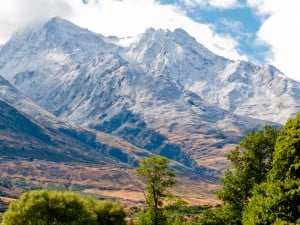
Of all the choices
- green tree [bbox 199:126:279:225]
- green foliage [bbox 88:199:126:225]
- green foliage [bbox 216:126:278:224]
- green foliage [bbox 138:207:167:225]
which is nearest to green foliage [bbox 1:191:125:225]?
green foliage [bbox 88:199:126:225]

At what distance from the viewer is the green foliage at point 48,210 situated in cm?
8175

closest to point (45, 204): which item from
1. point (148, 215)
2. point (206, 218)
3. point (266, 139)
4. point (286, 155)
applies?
point (148, 215)

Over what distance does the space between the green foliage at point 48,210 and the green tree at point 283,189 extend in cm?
3726

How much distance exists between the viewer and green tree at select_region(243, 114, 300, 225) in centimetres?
5219

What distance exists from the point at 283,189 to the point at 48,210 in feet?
145

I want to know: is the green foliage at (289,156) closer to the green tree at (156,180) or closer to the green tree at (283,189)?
the green tree at (283,189)

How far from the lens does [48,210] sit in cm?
8369

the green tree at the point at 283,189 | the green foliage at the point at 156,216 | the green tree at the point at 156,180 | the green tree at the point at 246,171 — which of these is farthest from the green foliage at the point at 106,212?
the green tree at the point at 283,189

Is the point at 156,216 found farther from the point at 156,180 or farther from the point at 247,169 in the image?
the point at 247,169

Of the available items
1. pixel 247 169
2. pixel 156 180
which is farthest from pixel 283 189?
pixel 156 180

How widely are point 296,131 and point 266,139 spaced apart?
14937mm

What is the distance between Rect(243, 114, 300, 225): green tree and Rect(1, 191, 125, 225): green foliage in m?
37.3

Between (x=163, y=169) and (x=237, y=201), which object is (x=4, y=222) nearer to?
(x=163, y=169)

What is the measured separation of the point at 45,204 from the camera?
8325 cm
